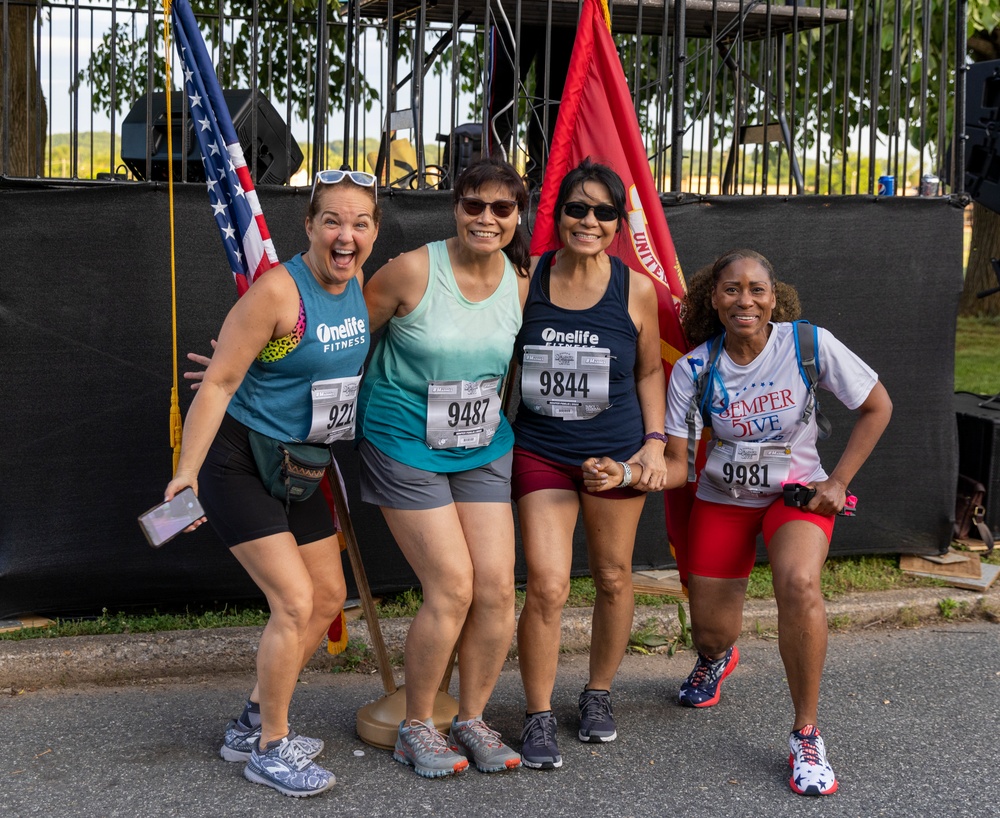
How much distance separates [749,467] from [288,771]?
181 cm

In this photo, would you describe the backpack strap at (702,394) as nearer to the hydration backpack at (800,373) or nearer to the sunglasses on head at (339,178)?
the hydration backpack at (800,373)

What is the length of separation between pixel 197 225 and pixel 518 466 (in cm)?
180

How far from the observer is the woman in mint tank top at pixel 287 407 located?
338 centimetres

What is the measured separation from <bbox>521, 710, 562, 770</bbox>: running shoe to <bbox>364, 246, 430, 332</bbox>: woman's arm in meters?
1.41

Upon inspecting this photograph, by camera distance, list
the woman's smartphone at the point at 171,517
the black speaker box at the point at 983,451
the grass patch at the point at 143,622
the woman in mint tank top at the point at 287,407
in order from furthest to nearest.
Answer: the black speaker box at the point at 983,451
the grass patch at the point at 143,622
the woman in mint tank top at the point at 287,407
the woman's smartphone at the point at 171,517

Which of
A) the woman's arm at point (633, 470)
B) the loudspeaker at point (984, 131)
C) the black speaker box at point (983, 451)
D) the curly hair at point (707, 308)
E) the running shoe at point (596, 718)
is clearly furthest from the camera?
the loudspeaker at point (984, 131)

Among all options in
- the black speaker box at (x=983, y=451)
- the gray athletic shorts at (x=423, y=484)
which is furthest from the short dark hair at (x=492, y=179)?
the black speaker box at (x=983, y=451)

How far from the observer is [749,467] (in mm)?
3850

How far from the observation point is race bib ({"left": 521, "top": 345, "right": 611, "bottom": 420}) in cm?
369

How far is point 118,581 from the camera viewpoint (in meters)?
4.73

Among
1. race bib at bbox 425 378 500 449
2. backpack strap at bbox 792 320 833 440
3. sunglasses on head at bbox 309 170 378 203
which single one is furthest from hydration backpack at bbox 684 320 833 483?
sunglasses on head at bbox 309 170 378 203

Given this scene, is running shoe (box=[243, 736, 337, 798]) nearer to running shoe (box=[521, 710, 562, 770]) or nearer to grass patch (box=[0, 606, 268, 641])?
running shoe (box=[521, 710, 562, 770])

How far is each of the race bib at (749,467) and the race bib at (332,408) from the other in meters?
1.28

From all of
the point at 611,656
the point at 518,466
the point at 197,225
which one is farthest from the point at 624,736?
the point at 197,225
